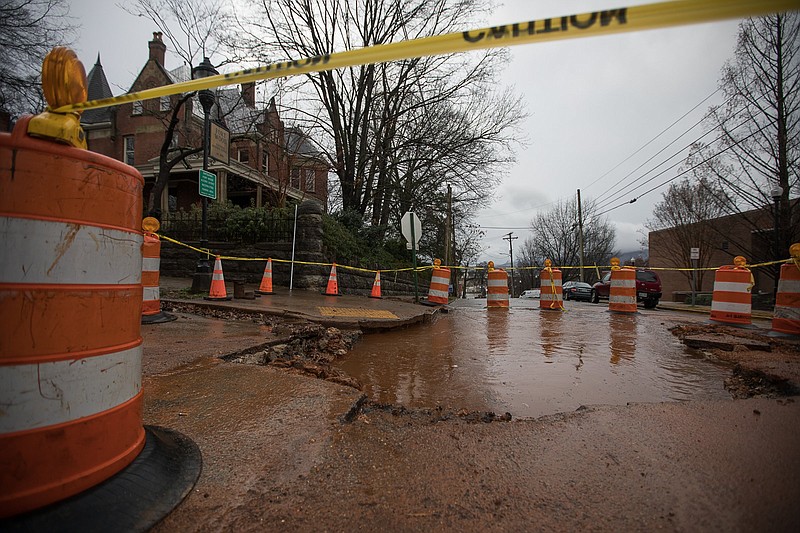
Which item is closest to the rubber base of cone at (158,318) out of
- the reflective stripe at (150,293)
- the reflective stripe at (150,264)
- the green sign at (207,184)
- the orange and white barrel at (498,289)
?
the reflective stripe at (150,293)

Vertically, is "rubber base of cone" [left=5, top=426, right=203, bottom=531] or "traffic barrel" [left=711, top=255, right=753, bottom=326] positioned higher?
"traffic barrel" [left=711, top=255, right=753, bottom=326]

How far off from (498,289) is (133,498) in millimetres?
9801

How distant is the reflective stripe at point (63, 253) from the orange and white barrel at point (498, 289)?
9641 mm

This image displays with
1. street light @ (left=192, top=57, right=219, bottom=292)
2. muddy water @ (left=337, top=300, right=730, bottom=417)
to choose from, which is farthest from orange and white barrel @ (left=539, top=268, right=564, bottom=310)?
street light @ (left=192, top=57, right=219, bottom=292)

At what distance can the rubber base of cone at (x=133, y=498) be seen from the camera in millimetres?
1132

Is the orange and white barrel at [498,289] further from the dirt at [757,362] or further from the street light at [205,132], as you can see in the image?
the street light at [205,132]

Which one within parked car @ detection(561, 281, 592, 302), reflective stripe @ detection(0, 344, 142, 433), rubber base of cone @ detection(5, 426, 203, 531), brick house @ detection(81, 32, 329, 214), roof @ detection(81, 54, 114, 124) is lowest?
parked car @ detection(561, 281, 592, 302)

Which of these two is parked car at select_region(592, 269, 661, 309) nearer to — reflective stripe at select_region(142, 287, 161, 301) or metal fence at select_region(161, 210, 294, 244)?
metal fence at select_region(161, 210, 294, 244)

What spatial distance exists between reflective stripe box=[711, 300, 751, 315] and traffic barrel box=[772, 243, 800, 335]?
1607 mm

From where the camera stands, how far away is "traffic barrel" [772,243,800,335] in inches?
198

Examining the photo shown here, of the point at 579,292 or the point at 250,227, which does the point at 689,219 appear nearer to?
the point at 579,292

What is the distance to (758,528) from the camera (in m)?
1.24

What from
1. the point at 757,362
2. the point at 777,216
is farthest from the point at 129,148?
the point at 777,216

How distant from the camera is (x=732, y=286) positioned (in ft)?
22.6
